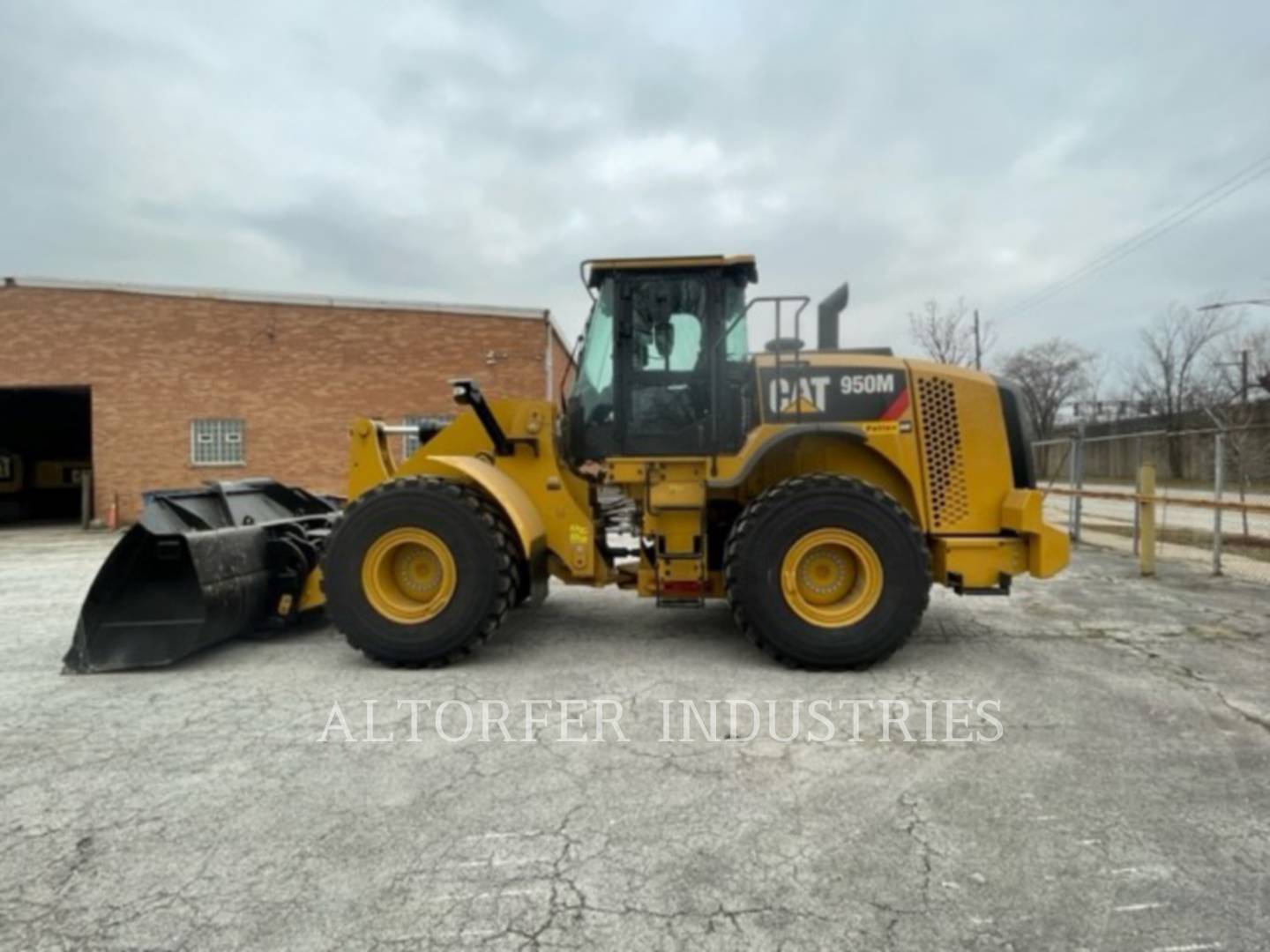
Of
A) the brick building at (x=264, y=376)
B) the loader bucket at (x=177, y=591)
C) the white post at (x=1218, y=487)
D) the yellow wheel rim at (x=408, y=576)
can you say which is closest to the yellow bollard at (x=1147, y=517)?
the white post at (x=1218, y=487)

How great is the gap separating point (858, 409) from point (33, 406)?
25754 millimetres

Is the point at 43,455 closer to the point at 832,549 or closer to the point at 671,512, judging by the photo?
the point at 671,512

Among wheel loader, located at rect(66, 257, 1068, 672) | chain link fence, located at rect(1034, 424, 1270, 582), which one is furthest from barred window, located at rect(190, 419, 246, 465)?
chain link fence, located at rect(1034, 424, 1270, 582)

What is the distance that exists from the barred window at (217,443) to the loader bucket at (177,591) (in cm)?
1308

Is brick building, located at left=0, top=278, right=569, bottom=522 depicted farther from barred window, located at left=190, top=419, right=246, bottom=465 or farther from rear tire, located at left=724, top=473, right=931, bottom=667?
rear tire, located at left=724, top=473, right=931, bottom=667

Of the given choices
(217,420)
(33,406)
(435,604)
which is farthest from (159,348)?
(435,604)

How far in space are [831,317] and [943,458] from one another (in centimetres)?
146

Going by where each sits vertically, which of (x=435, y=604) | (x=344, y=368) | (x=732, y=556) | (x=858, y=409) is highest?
(x=344, y=368)

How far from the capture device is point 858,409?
5.05 metres

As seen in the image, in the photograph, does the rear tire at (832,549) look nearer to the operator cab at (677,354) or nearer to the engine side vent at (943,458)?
the engine side vent at (943,458)

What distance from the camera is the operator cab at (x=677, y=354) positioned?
5133 millimetres

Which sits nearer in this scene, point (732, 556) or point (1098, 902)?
point (1098, 902)

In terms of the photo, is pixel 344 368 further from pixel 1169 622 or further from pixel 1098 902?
pixel 1098 902

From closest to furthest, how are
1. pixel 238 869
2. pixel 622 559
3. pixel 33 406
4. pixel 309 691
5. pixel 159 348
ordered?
pixel 238 869 < pixel 309 691 < pixel 622 559 < pixel 159 348 < pixel 33 406
